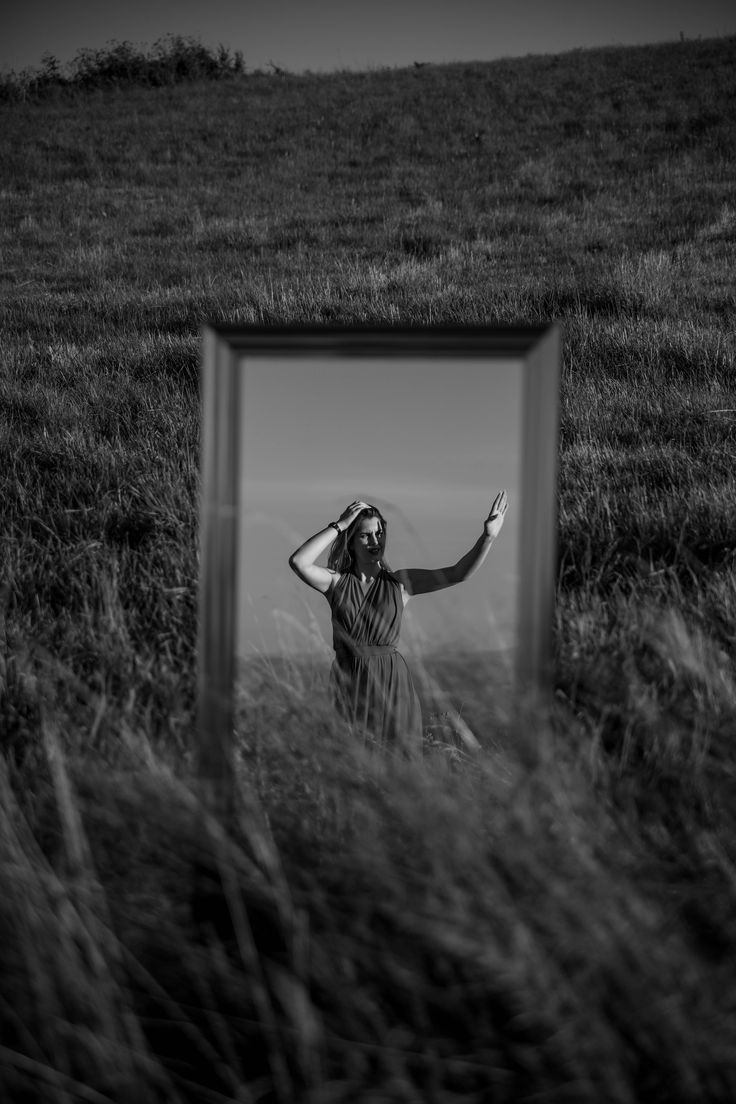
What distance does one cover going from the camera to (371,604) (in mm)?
2680

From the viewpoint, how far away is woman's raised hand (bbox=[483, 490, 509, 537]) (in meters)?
1.81

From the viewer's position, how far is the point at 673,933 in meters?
1.44

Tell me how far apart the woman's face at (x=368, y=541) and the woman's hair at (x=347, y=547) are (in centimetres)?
2

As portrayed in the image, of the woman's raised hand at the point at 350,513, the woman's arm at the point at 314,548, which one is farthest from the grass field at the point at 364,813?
the woman's raised hand at the point at 350,513

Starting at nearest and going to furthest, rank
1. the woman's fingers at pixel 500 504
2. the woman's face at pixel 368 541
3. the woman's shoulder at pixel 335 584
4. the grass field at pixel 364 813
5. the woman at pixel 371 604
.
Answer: the grass field at pixel 364 813 → the woman's fingers at pixel 500 504 → the woman at pixel 371 604 → the woman's face at pixel 368 541 → the woman's shoulder at pixel 335 584

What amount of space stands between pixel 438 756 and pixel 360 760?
35 centimetres

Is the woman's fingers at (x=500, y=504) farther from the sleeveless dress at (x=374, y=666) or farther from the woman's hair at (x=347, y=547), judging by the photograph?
the sleeveless dress at (x=374, y=666)

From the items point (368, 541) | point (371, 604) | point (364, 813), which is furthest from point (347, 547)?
point (364, 813)

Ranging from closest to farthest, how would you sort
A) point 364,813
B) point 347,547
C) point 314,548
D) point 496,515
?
point 364,813
point 496,515
point 314,548
point 347,547

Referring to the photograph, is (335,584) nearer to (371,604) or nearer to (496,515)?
(371,604)

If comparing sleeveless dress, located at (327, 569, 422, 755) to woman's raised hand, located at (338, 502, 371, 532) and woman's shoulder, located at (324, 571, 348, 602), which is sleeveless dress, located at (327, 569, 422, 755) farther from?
woman's raised hand, located at (338, 502, 371, 532)

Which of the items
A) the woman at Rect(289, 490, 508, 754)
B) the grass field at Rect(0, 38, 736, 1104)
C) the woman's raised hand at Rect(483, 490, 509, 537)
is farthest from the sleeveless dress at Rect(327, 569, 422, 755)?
the woman's raised hand at Rect(483, 490, 509, 537)

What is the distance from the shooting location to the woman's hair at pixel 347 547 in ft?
7.09

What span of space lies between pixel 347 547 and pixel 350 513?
430 mm
